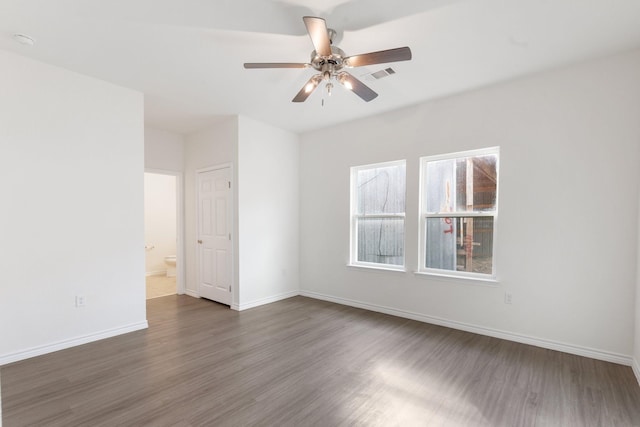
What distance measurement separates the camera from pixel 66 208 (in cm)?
297

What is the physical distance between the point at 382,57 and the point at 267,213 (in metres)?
3.08

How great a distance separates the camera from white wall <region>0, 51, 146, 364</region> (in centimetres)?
268

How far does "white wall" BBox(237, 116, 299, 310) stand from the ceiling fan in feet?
6.41

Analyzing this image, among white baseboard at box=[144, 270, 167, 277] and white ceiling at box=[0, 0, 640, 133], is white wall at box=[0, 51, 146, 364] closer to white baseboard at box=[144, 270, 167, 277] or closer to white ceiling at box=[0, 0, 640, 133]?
white ceiling at box=[0, 0, 640, 133]

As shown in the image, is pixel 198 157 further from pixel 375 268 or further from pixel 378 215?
pixel 375 268

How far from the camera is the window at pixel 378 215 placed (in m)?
4.14

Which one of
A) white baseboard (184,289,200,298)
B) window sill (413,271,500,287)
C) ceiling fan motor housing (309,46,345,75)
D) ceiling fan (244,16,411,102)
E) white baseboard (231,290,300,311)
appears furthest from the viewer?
white baseboard (184,289,200,298)

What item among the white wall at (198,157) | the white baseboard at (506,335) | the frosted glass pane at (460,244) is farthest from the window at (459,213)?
the white wall at (198,157)

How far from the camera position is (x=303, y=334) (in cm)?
338

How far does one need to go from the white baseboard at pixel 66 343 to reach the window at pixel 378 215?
2.98 meters

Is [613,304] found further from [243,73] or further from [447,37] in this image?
[243,73]

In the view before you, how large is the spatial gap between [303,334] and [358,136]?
285 cm

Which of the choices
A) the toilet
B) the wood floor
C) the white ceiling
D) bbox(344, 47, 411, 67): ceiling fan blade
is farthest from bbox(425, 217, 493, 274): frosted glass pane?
the toilet

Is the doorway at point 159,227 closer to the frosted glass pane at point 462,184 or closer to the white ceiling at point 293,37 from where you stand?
the white ceiling at point 293,37
